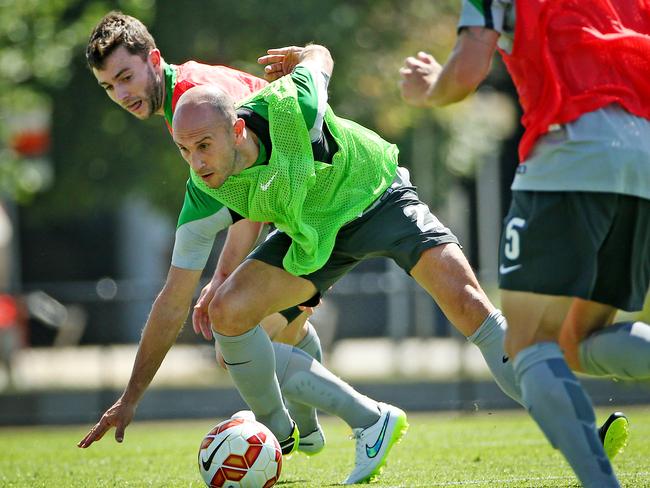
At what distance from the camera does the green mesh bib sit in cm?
495

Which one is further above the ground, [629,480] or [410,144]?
[629,480]

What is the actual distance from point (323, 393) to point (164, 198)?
12088 millimetres

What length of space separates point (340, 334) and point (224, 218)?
29.8 feet

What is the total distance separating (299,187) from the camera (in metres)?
4.98

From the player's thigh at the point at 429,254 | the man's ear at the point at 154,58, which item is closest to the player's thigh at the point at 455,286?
the player's thigh at the point at 429,254

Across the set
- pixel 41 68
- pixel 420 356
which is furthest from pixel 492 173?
pixel 41 68

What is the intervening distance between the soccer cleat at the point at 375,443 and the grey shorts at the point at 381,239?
73 cm

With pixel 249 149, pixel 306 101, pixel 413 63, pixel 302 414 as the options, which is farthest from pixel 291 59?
pixel 302 414

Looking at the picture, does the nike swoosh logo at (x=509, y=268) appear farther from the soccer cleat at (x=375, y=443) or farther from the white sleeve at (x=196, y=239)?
the soccer cleat at (x=375, y=443)

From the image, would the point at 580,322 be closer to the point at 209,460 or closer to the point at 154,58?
the point at 209,460

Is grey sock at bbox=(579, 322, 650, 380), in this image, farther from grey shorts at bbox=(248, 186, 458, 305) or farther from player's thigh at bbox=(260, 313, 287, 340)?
player's thigh at bbox=(260, 313, 287, 340)

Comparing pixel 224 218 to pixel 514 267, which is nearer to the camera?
pixel 514 267

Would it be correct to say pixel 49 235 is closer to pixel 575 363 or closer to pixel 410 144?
pixel 410 144

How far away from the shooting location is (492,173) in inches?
896
